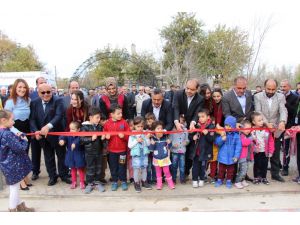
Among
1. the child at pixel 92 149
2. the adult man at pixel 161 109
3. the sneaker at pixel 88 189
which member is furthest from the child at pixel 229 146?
the sneaker at pixel 88 189

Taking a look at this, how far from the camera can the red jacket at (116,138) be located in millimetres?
4770

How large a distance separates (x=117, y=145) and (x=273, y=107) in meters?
2.83

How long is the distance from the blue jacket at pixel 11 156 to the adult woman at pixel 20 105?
1.11 m

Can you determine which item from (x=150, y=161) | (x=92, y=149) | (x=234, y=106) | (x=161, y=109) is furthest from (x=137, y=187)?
(x=234, y=106)

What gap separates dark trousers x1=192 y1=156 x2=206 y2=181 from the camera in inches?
196

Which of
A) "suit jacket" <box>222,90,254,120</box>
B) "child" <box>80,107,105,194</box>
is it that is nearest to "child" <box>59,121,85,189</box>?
"child" <box>80,107,105,194</box>

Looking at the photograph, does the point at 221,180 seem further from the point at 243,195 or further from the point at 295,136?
the point at 295,136

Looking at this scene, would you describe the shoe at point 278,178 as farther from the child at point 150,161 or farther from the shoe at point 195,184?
the child at point 150,161

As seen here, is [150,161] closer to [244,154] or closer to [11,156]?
[244,154]

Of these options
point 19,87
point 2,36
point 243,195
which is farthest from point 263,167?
point 2,36

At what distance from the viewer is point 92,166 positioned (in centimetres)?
478

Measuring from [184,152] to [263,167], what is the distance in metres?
1.45

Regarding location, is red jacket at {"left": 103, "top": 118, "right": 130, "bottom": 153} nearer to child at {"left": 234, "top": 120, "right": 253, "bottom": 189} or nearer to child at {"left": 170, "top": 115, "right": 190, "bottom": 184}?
child at {"left": 170, "top": 115, "right": 190, "bottom": 184}

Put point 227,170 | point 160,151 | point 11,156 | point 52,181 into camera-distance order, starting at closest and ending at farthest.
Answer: point 11,156, point 160,151, point 227,170, point 52,181
